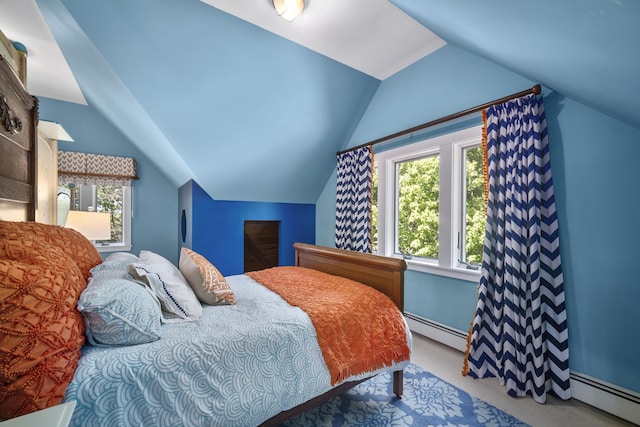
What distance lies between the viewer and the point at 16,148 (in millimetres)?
1397

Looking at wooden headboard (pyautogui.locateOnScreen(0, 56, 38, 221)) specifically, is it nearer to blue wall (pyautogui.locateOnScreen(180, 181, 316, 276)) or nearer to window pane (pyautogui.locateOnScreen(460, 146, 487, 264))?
blue wall (pyautogui.locateOnScreen(180, 181, 316, 276))

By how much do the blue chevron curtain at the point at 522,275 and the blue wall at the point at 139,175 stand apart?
13.9 ft

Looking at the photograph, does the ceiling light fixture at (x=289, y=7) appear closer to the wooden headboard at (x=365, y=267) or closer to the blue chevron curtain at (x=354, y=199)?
the blue chevron curtain at (x=354, y=199)

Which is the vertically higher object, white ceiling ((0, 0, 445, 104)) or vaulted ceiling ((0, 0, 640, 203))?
white ceiling ((0, 0, 445, 104))

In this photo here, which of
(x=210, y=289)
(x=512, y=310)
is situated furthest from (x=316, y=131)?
(x=512, y=310)

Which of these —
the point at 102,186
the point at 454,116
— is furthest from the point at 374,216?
the point at 102,186

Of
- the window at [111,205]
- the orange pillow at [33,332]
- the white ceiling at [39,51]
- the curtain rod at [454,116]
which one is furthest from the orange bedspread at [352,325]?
the window at [111,205]

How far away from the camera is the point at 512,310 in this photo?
6.25 feet

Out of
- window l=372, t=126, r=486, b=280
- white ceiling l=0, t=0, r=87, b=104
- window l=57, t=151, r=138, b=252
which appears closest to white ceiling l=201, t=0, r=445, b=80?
window l=372, t=126, r=486, b=280

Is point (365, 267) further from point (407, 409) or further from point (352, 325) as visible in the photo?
point (407, 409)

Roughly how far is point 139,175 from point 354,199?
321 cm

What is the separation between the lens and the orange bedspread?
1.42 m

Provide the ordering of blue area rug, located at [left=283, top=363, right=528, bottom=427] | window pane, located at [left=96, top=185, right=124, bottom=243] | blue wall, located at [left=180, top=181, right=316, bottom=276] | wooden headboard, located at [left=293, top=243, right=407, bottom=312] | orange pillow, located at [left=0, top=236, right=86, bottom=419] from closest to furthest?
orange pillow, located at [left=0, top=236, right=86, bottom=419], blue area rug, located at [left=283, top=363, right=528, bottom=427], wooden headboard, located at [left=293, top=243, right=407, bottom=312], blue wall, located at [left=180, top=181, right=316, bottom=276], window pane, located at [left=96, top=185, right=124, bottom=243]

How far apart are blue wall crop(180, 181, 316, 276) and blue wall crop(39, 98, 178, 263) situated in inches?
14.4
